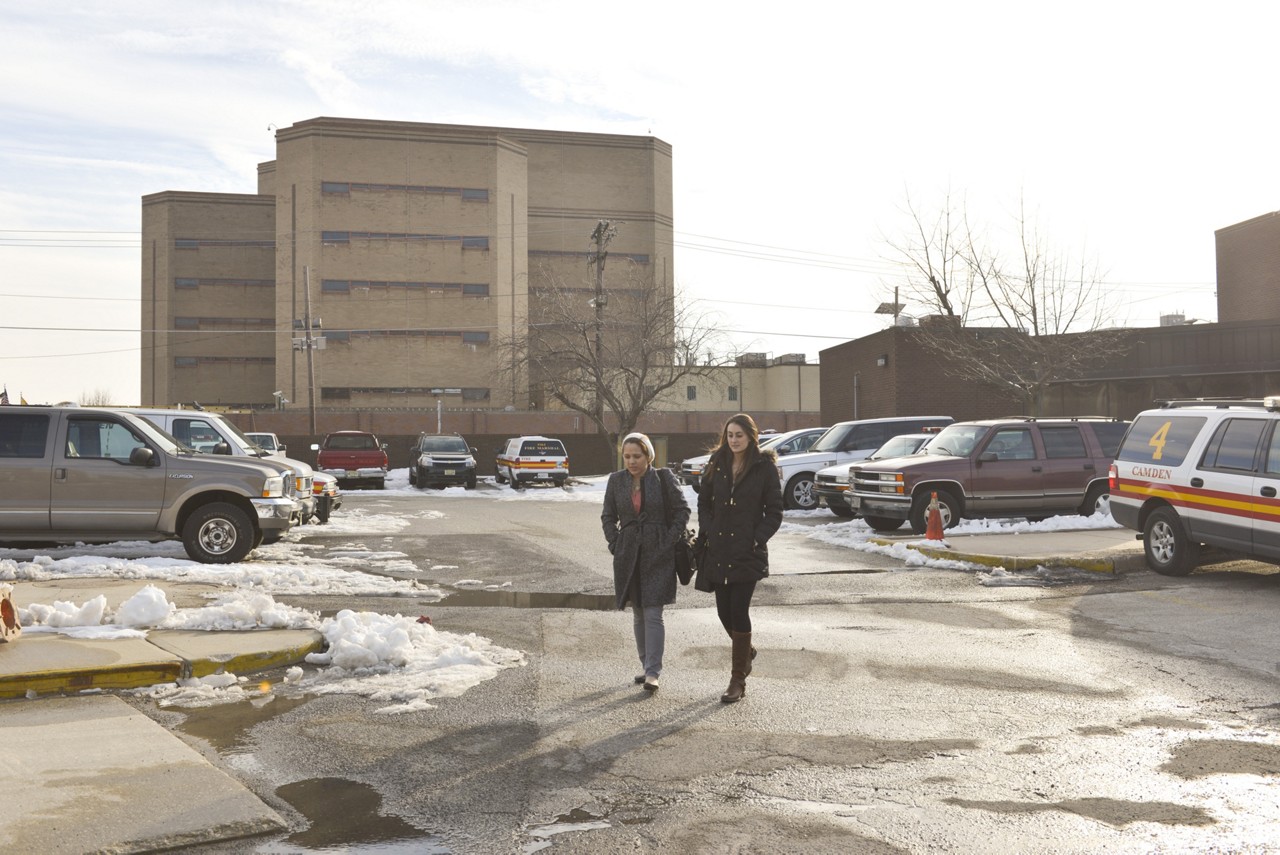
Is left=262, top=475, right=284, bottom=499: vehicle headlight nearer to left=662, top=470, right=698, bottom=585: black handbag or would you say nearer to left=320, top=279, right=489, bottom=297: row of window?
left=662, top=470, right=698, bottom=585: black handbag

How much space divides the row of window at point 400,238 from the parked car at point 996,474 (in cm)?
5017

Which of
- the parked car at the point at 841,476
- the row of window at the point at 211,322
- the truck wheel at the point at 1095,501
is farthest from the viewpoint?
the row of window at the point at 211,322

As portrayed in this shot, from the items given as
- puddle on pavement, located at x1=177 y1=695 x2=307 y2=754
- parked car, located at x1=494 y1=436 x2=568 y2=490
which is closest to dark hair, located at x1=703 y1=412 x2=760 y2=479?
puddle on pavement, located at x1=177 y1=695 x2=307 y2=754

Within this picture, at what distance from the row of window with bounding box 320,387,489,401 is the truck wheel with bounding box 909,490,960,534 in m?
47.9

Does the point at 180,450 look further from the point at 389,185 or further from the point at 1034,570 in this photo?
the point at 389,185

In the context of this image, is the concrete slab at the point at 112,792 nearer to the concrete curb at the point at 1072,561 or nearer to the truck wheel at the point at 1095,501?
the concrete curb at the point at 1072,561

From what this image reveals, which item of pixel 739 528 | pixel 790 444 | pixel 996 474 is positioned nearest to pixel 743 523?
pixel 739 528

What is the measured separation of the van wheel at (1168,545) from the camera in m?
12.8

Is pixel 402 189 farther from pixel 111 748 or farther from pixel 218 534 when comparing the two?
pixel 111 748

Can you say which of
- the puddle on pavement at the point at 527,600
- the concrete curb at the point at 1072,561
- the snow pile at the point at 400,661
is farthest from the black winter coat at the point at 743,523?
the concrete curb at the point at 1072,561

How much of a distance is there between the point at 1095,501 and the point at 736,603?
43.2 ft

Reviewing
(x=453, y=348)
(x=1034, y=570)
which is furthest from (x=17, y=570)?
(x=453, y=348)

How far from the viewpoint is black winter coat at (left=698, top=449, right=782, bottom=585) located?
7.27 metres

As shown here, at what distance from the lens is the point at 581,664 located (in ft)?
27.6
